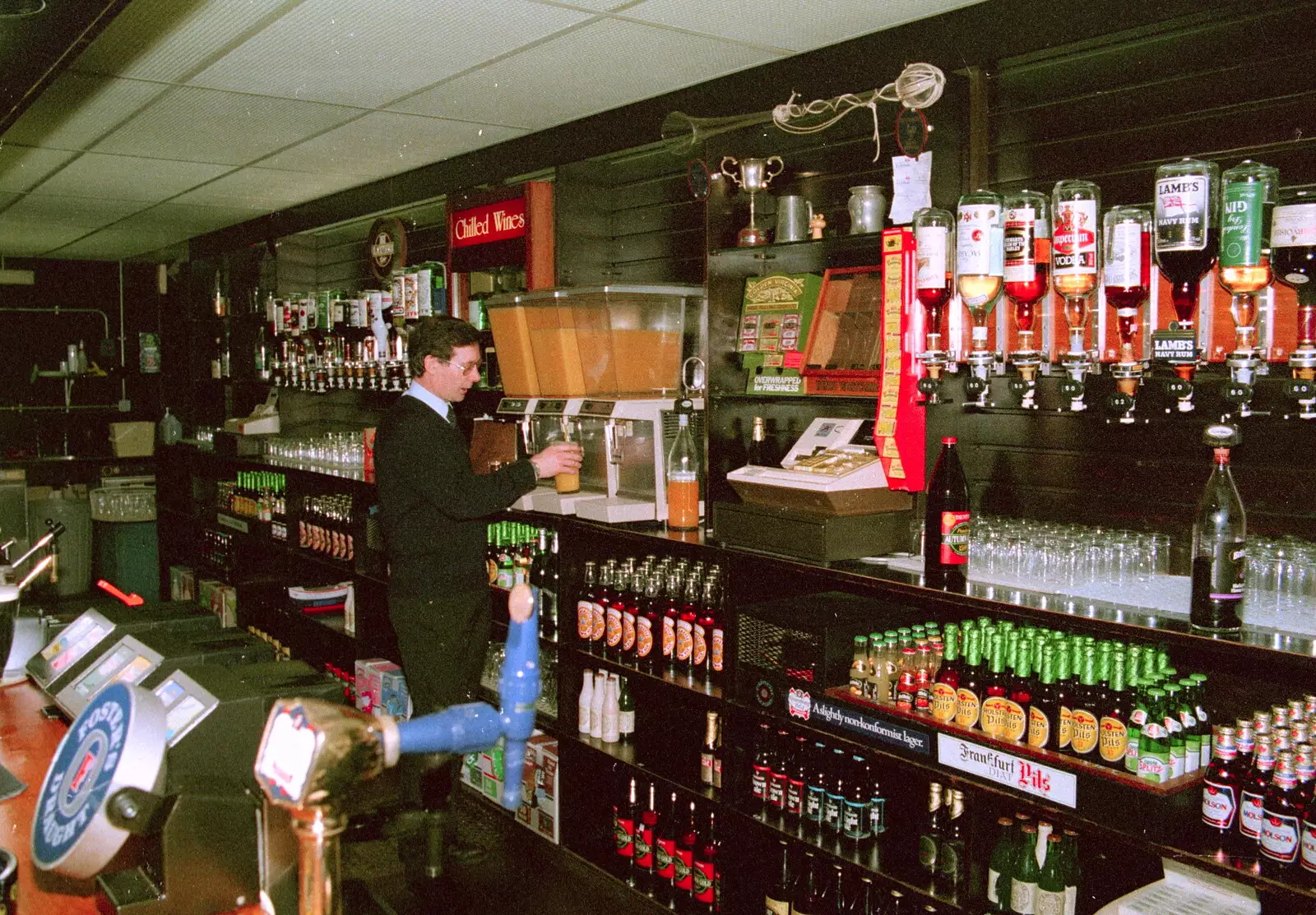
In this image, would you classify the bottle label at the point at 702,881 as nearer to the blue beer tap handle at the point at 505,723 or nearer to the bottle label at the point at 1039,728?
the bottle label at the point at 1039,728

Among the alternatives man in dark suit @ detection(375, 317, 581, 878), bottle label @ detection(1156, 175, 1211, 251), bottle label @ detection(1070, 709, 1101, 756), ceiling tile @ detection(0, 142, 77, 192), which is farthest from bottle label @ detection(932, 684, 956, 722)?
ceiling tile @ detection(0, 142, 77, 192)

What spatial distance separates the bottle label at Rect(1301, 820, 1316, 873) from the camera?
6.83ft

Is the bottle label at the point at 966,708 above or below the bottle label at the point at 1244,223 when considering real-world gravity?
below

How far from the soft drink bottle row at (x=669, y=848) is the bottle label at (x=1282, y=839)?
1669mm

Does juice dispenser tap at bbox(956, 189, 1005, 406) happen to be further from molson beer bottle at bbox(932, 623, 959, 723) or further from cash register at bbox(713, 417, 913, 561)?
molson beer bottle at bbox(932, 623, 959, 723)

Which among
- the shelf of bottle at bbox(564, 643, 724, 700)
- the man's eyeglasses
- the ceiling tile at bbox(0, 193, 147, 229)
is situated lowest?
the shelf of bottle at bbox(564, 643, 724, 700)

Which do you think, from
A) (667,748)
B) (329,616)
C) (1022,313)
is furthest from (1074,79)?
(329,616)

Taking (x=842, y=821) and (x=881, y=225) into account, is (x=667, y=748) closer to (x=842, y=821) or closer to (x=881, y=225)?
(x=842, y=821)

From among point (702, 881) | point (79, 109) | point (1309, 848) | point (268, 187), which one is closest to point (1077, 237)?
point (1309, 848)

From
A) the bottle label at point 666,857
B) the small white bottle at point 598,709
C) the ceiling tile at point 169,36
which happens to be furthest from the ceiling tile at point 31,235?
Answer: the bottle label at point 666,857

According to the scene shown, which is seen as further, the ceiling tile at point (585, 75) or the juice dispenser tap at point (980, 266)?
the ceiling tile at point (585, 75)

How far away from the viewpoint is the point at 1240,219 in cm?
213

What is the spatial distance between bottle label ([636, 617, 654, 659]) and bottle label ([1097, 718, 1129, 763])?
1.67m

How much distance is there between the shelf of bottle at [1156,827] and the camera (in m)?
2.09
